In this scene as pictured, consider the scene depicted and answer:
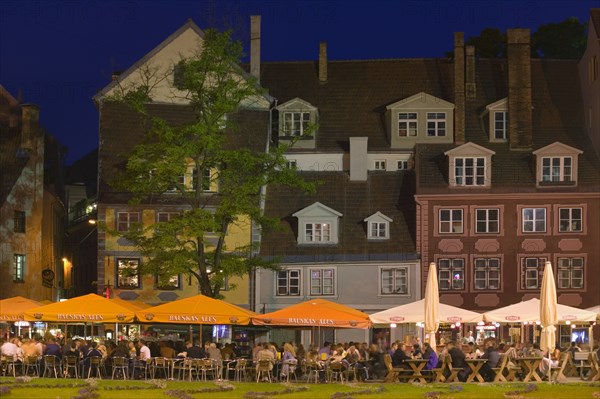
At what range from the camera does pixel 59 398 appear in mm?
35281

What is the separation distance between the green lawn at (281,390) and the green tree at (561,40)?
51701 mm

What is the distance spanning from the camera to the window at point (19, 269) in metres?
84.3

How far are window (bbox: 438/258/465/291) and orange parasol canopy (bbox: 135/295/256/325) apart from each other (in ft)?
86.1

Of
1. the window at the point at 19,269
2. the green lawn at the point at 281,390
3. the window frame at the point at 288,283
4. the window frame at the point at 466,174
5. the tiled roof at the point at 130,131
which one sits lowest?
the green lawn at the point at 281,390

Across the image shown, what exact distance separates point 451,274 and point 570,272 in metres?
6.32

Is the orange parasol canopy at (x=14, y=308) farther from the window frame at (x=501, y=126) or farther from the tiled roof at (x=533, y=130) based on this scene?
the window frame at (x=501, y=126)

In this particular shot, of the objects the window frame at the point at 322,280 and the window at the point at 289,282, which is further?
the window at the point at 289,282

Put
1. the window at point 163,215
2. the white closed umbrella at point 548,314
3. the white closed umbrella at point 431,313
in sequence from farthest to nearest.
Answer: the window at point 163,215
the white closed umbrella at point 431,313
the white closed umbrella at point 548,314

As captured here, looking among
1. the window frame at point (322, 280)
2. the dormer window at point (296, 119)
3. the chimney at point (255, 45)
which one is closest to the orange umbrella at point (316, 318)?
the window frame at point (322, 280)

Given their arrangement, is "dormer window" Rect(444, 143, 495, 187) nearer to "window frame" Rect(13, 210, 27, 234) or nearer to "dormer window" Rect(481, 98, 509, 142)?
"dormer window" Rect(481, 98, 509, 142)

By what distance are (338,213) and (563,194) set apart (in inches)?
473

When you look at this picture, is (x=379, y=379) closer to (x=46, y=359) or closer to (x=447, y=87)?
(x=46, y=359)

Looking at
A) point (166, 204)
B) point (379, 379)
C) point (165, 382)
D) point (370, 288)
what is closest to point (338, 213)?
point (370, 288)

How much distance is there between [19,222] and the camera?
3346 inches
